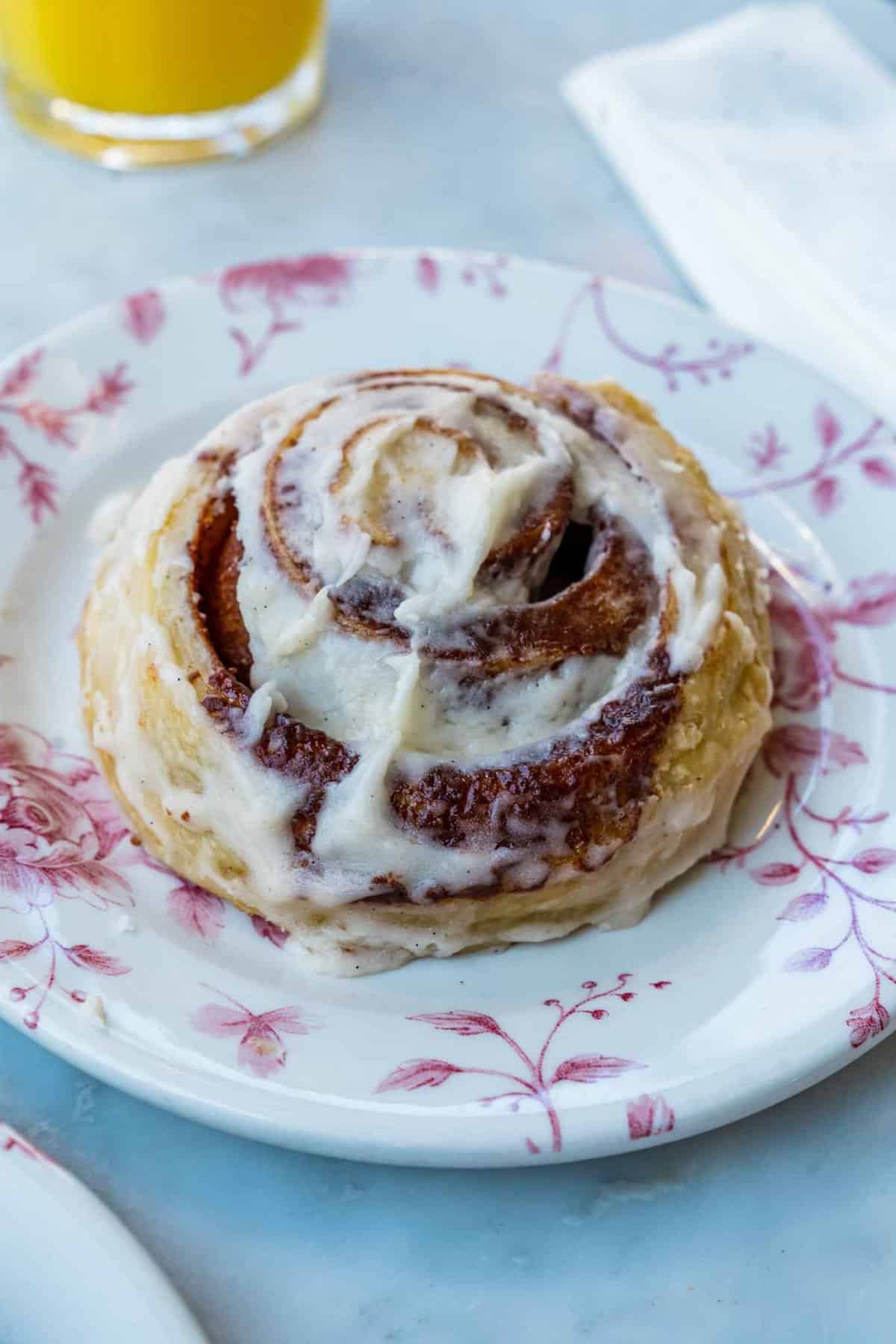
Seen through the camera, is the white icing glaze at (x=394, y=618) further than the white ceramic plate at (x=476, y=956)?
Yes

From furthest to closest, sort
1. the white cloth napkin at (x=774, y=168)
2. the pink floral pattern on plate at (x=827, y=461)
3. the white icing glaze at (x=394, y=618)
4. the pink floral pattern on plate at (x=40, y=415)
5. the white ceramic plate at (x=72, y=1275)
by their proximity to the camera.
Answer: the white cloth napkin at (x=774, y=168)
the pink floral pattern on plate at (x=827, y=461)
the pink floral pattern on plate at (x=40, y=415)
the white icing glaze at (x=394, y=618)
the white ceramic plate at (x=72, y=1275)

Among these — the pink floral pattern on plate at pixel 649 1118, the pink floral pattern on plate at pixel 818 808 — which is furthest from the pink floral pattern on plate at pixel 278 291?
the pink floral pattern on plate at pixel 649 1118

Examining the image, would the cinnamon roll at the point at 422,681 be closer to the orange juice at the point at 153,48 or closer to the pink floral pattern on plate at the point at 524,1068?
the pink floral pattern on plate at the point at 524,1068

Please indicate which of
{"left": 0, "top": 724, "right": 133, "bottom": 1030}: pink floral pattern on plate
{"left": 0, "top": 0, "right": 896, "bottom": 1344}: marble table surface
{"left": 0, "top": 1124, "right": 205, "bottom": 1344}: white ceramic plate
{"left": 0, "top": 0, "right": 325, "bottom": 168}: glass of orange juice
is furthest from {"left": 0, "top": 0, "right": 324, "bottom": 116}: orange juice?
{"left": 0, "top": 1124, "right": 205, "bottom": 1344}: white ceramic plate

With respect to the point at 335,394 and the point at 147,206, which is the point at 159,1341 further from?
the point at 147,206

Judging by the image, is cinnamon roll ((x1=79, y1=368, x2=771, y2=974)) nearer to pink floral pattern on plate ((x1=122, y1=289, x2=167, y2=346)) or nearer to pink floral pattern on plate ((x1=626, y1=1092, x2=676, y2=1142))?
pink floral pattern on plate ((x1=626, y1=1092, x2=676, y2=1142))

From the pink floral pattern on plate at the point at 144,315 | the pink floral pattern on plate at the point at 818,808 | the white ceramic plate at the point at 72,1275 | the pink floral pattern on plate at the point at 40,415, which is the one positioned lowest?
the pink floral pattern on plate at the point at 818,808

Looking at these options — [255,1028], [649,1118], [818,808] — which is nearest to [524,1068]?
[649,1118]

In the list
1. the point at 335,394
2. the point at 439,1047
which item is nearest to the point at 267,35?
the point at 335,394
